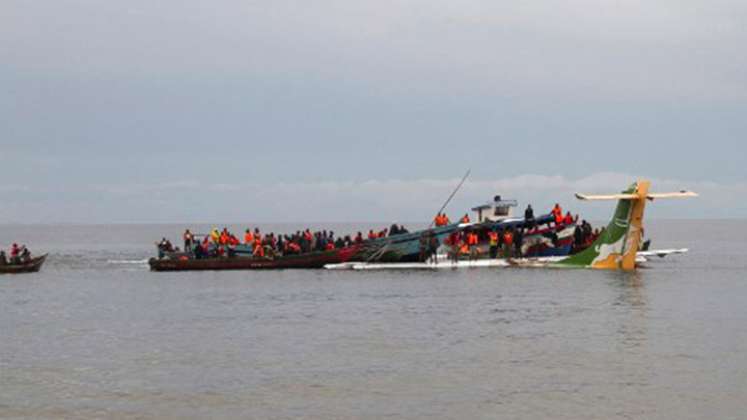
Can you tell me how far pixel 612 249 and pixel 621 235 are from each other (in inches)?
66.6

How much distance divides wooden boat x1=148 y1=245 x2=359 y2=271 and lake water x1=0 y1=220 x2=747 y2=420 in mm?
6733

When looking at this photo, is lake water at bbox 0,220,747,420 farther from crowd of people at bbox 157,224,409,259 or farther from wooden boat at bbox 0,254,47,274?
wooden boat at bbox 0,254,47,274

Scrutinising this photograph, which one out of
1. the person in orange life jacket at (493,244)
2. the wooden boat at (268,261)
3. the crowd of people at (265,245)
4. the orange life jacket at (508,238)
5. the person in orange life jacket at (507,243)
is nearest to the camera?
the orange life jacket at (508,238)

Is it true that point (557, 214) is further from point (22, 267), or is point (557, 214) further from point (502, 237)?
point (22, 267)

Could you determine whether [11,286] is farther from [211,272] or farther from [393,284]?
[393,284]

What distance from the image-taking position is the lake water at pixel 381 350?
984 inches

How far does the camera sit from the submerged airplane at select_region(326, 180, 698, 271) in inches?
2261

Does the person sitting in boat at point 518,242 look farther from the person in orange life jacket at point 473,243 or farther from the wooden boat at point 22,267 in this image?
the wooden boat at point 22,267

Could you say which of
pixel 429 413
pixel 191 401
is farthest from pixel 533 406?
pixel 191 401

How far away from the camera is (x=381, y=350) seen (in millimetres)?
33438

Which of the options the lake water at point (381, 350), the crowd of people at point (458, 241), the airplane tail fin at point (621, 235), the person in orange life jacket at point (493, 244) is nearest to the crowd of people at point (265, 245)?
the crowd of people at point (458, 241)

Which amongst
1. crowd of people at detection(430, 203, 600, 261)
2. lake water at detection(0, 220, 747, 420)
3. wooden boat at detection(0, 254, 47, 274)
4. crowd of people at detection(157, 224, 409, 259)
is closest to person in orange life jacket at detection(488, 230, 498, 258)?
crowd of people at detection(430, 203, 600, 261)

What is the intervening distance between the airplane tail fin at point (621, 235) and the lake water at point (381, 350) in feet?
6.04

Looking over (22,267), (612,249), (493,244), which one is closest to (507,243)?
(493,244)
